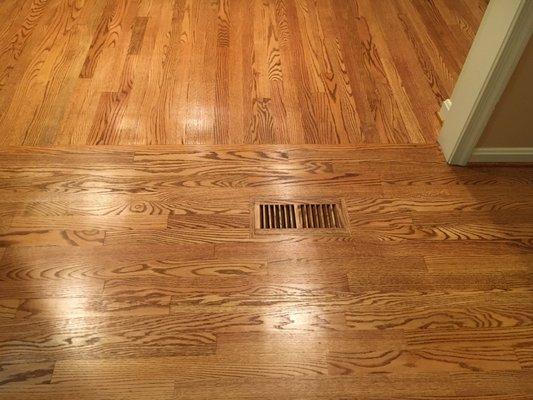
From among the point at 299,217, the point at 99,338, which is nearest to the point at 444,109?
the point at 299,217

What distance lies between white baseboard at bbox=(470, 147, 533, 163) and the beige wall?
19mm

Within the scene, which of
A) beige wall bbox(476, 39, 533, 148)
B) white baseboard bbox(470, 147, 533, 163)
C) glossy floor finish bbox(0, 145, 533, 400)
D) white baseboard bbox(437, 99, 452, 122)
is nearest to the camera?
glossy floor finish bbox(0, 145, 533, 400)

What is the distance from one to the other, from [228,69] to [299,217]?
108 centimetres

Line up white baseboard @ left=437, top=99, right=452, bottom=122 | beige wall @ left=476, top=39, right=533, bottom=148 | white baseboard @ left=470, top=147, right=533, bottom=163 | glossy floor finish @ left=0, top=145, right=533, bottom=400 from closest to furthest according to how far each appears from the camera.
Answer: glossy floor finish @ left=0, top=145, right=533, bottom=400 < beige wall @ left=476, top=39, right=533, bottom=148 < white baseboard @ left=470, top=147, right=533, bottom=163 < white baseboard @ left=437, top=99, right=452, bottom=122

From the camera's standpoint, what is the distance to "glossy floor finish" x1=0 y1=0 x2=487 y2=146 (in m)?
1.71

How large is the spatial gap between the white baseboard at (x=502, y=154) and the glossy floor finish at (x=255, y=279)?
5 centimetres

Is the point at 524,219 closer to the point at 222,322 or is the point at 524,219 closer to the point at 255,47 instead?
the point at 222,322

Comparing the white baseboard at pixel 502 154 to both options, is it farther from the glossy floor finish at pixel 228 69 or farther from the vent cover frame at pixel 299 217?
the vent cover frame at pixel 299 217

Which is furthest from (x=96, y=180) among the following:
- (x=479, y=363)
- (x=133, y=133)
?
(x=479, y=363)

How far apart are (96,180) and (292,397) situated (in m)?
1.10

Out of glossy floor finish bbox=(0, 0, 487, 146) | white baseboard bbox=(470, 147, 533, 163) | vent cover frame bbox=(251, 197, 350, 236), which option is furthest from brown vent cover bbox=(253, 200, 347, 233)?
white baseboard bbox=(470, 147, 533, 163)

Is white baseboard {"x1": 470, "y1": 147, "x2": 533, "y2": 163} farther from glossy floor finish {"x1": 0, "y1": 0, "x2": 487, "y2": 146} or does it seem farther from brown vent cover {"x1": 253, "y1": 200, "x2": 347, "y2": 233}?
brown vent cover {"x1": 253, "y1": 200, "x2": 347, "y2": 233}

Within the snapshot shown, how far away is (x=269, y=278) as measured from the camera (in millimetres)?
1212

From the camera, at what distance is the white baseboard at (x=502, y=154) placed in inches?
61.0
